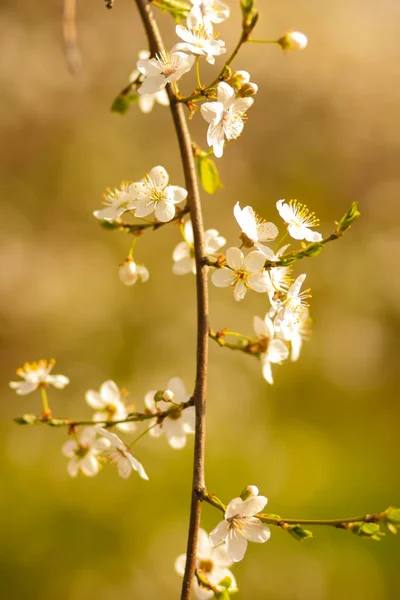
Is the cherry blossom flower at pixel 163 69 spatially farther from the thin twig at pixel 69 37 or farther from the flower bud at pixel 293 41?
the thin twig at pixel 69 37

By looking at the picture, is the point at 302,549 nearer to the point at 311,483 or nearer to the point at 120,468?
the point at 311,483

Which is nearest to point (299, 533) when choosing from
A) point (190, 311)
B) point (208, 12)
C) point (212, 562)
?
point (212, 562)

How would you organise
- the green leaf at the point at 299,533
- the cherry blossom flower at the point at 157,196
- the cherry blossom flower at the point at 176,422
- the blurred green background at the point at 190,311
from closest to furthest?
the green leaf at the point at 299,533 < the cherry blossom flower at the point at 157,196 < the cherry blossom flower at the point at 176,422 < the blurred green background at the point at 190,311

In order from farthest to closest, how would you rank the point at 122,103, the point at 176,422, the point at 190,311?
the point at 190,311, the point at 122,103, the point at 176,422

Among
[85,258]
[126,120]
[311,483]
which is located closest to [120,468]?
[311,483]

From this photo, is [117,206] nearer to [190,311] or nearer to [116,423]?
[116,423]

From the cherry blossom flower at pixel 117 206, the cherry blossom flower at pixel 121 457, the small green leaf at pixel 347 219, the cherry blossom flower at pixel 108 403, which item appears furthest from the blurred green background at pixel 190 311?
the small green leaf at pixel 347 219
